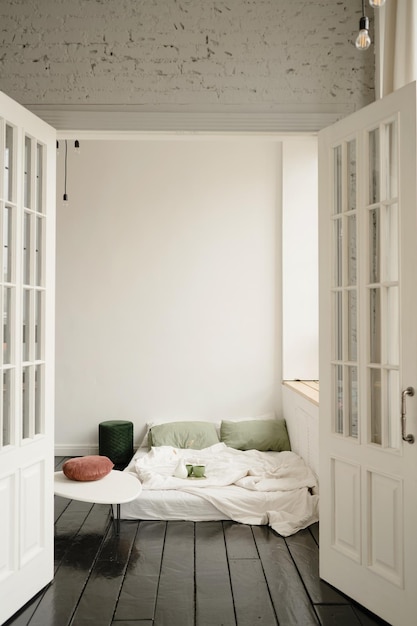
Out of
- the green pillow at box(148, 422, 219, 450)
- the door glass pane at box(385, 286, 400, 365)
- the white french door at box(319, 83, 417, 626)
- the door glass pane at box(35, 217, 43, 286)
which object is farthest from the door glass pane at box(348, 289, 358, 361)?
the green pillow at box(148, 422, 219, 450)

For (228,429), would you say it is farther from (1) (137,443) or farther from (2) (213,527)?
(2) (213,527)

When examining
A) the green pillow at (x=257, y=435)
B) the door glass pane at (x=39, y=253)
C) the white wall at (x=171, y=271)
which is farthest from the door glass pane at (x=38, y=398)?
the white wall at (x=171, y=271)

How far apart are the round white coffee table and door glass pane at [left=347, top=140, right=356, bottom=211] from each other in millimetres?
2328

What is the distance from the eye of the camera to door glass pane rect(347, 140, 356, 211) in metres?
3.04

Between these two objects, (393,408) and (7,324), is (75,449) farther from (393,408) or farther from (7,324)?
(393,408)

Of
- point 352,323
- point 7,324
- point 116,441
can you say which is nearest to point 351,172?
point 352,323

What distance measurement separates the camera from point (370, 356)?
286 centimetres

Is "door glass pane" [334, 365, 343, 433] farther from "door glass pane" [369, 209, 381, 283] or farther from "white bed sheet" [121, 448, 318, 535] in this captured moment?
"white bed sheet" [121, 448, 318, 535]

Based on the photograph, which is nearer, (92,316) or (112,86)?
(112,86)

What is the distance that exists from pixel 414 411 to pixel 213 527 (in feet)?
6.79

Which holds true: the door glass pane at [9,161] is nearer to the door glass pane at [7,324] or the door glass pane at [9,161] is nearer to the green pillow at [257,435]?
the door glass pane at [7,324]

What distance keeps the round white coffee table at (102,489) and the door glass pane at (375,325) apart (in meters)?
1.89

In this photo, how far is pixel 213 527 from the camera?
4074mm

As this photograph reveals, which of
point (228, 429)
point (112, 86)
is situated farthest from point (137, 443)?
point (112, 86)
